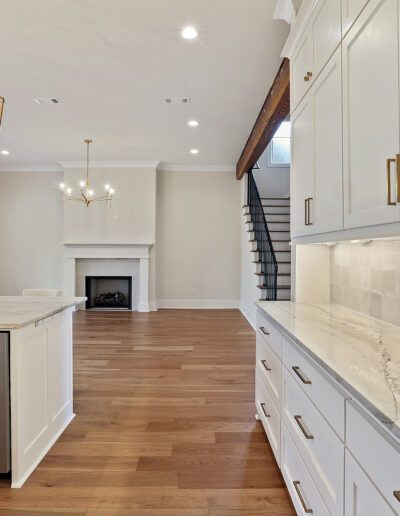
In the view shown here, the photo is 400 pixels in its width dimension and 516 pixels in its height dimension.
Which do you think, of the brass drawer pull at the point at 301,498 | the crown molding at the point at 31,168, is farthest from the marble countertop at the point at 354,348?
the crown molding at the point at 31,168

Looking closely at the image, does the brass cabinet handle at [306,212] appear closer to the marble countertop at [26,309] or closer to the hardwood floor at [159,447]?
the hardwood floor at [159,447]

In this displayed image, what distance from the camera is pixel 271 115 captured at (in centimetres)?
416

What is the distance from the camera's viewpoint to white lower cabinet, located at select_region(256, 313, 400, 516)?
892mm

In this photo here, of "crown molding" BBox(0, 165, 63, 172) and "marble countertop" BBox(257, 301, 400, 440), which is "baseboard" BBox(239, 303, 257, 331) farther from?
"crown molding" BBox(0, 165, 63, 172)

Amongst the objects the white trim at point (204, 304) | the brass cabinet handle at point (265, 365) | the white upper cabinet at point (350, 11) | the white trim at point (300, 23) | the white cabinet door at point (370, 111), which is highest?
the white trim at point (300, 23)

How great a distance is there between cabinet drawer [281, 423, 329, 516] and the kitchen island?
1484mm

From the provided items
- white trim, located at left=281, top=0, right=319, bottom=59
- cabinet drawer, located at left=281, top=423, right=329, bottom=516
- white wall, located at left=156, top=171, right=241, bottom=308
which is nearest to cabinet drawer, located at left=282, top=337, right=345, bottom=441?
cabinet drawer, located at left=281, top=423, right=329, bottom=516

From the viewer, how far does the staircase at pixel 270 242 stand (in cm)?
506

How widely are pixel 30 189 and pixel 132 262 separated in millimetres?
2949

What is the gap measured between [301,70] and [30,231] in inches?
286

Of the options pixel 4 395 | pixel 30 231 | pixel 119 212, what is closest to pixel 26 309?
pixel 4 395

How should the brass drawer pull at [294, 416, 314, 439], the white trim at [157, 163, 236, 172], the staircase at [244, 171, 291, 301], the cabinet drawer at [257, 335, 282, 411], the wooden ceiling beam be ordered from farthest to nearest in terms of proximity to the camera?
the white trim at [157, 163, 236, 172]
the staircase at [244, 171, 291, 301]
the wooden ceiling beam
the cabinet drawer at [257, 335, 282, 411]
the brass drawer pull at [294, 416, 314, 439]

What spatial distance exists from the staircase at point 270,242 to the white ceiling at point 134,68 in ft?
4.28

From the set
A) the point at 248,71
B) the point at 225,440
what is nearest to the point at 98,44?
the point at 248,71
